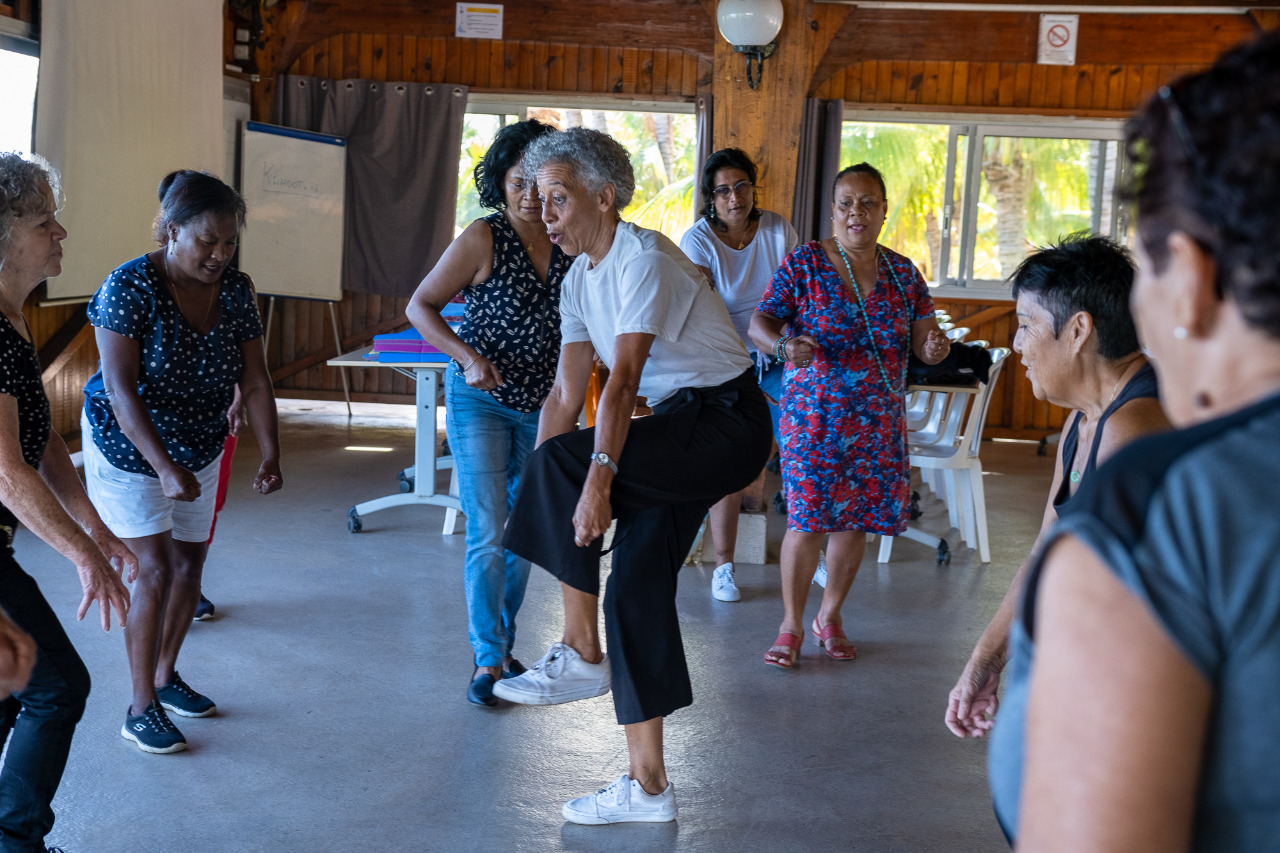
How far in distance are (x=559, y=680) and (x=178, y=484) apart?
0.97 metres

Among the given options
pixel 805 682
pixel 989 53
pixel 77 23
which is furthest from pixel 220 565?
pixel 989 53

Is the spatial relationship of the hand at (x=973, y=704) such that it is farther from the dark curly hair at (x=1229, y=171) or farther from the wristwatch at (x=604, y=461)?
the dark curly hair at (x=1229, y=171)

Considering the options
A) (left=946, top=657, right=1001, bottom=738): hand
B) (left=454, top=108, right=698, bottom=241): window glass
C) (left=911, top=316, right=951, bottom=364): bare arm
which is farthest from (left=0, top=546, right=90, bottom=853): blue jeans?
(left=454, top=108, right=698, bottom=241): window glass

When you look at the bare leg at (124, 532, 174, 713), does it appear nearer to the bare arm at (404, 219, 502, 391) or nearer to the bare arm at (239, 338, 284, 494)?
the bare arm at (239, 338, 284, 494)

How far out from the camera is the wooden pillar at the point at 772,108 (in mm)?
5363

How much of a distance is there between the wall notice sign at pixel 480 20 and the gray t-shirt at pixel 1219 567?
8.20 m

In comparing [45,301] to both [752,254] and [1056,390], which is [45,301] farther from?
[1056,390]

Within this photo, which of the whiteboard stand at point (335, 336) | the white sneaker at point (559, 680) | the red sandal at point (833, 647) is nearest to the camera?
the white sneaker at point (559, 680)

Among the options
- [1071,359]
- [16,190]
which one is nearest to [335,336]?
[16,190]

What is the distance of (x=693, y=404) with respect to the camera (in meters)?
2.33

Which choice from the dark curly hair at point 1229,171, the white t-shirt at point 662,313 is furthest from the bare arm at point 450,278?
the dark curly hair at point 1229,171

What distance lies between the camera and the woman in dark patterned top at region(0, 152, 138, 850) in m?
1.90

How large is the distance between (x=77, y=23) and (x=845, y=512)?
16.2 ft

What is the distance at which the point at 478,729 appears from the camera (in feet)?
9.76
